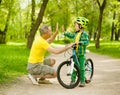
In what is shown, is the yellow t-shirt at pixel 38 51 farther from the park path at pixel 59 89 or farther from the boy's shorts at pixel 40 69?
the park path at pixel 59 89

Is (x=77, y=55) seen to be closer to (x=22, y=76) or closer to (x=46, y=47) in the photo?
(x=46, y=47)

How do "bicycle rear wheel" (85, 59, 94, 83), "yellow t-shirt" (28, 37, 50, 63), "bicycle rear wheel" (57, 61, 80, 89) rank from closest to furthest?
"bicycle rear wheel" (57, 61, 80, 89) < "yellow t-shirt" (28, 37, 50, 63) < "bicycle rear wheel" (85, 59, 94, 83)

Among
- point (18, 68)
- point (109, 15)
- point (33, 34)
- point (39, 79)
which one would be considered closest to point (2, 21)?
point (33, 34)

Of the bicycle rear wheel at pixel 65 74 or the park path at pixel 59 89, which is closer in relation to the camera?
the park path at pixel 59 89

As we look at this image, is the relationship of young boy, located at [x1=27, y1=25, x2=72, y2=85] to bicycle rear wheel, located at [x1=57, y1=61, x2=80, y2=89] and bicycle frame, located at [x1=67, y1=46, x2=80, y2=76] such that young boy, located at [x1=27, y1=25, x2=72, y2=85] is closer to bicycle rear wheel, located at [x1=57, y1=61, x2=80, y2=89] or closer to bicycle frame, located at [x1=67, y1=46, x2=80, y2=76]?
bicycle rear wheel, located at [x1=57, y1=61, x2=80, y2=89]

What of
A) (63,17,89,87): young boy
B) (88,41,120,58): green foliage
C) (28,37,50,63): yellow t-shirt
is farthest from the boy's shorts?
(88,41,120,58): green foliage

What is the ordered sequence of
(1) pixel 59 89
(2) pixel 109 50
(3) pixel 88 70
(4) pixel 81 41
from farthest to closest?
(2) pixel 109 50, (3) pixel 88 70, (4) pixel 81 41, (1) pixel 59 89

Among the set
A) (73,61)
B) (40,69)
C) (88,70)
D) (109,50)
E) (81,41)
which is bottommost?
(109,50)

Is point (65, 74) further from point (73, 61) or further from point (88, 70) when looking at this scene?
point (88, 70)

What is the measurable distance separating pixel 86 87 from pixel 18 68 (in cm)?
529

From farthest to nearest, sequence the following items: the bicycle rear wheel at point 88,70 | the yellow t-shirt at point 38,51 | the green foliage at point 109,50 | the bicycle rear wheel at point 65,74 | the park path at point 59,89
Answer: the green foliage at point 109,50 < the bicycle rear wheel at point 88,70 < the yellow t-shirt at point 38,51 < the bicycle rear wheel at point 65,74 < the park path at point 59,89

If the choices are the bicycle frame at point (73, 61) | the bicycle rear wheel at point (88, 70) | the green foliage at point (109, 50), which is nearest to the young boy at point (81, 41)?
the bicycle frame at point (73, 61)

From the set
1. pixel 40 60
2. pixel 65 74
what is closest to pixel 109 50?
pixel 40 60

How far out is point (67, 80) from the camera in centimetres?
1074
